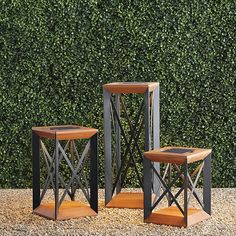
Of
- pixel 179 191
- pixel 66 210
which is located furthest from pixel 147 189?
pixel 66 210

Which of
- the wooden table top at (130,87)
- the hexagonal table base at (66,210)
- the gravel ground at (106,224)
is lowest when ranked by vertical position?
the gravel ground at (106,224)

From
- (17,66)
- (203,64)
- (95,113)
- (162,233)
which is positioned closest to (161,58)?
(203,64)

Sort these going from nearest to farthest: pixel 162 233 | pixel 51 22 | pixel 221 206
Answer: pixel 162 233 < pixel 221 206 < pixel 51 22

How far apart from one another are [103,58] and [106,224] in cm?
112

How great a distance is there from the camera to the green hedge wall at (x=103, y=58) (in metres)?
3.99

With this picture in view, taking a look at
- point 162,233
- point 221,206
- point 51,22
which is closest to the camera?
point 162,233

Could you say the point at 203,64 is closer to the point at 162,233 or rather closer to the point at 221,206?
the point at 221,206

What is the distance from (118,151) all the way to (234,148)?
79cm

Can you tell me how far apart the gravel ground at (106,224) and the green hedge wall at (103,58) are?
0.61 meters

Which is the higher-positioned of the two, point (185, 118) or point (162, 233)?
point (185, 118)

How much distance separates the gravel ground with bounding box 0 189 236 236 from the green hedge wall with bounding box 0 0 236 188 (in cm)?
61

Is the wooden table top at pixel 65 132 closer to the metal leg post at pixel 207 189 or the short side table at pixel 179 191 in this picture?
the short side table at pixel 179 191

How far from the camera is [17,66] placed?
4.00 meters

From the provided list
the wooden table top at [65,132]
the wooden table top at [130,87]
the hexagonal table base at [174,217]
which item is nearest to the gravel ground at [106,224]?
the hexagonal table base at [174,217]
